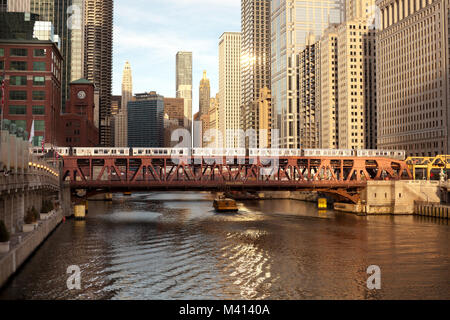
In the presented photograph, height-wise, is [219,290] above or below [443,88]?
below

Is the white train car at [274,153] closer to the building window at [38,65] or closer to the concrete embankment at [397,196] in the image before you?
the concrete embankment at [397,196]

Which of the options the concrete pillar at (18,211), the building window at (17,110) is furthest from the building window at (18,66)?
the concrete pillar at (18,211)

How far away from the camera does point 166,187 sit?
322ft

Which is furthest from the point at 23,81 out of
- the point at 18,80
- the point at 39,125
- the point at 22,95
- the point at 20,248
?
the point at 20,248

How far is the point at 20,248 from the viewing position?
46.6 m

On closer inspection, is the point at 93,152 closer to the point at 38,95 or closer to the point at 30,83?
the point at 38,95

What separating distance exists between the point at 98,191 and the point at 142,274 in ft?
199

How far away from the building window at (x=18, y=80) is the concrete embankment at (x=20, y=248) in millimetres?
64709

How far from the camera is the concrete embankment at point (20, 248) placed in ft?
133

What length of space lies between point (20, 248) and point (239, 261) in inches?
864

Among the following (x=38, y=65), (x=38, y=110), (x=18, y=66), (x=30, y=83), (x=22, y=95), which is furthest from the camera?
(x=38, y=65)

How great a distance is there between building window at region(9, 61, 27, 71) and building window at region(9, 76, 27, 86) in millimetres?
1975
